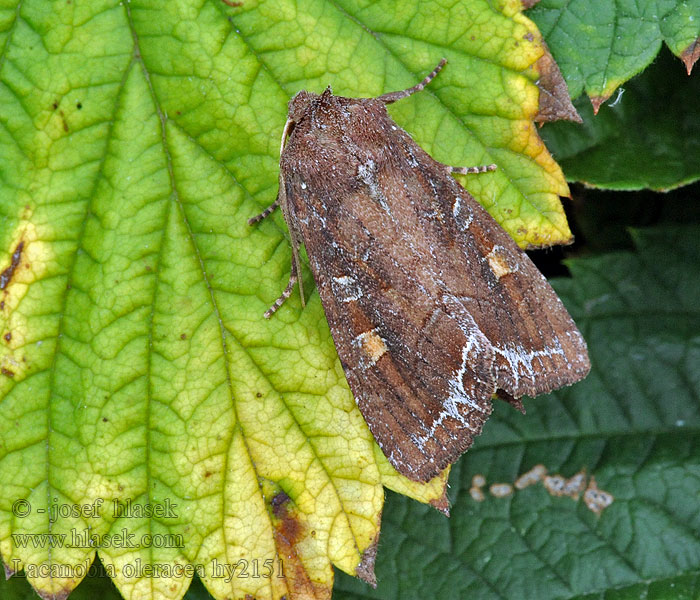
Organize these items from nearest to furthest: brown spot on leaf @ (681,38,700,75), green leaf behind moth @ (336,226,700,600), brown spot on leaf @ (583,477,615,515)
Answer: brown spot on leaf @ (681,38,700,75), green leaf behind moth @ (336,226,700,600), brown spot on leaf @ (583,477,615,515)

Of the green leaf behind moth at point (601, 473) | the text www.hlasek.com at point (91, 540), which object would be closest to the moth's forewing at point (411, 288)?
the green leaf behind moth at point (601, 473)

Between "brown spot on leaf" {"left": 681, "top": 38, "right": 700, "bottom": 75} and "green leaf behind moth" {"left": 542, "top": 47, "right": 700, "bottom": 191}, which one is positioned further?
"green leaf behind moth" {"left": 542, "top": 47, "right": 700, "bottom": 191}

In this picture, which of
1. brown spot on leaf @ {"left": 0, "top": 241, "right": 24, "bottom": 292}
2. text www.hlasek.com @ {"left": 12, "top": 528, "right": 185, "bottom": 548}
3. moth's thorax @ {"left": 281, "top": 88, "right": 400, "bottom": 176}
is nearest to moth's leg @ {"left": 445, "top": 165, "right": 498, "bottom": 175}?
moth's thorax @ {"left": 281, "top": 88, "right": 400, "bottom": 176}

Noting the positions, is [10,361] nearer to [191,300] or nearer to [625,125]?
[191,300]

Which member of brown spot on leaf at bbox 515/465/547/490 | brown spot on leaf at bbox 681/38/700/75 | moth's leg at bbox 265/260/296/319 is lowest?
brown spot on leaf at bbox 515/465/547/490

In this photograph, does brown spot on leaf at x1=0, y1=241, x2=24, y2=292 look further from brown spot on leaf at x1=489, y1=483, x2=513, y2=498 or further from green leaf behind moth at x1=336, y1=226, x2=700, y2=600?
brown spot on leaf at x1=489, y1=483, x2=513, y2=498

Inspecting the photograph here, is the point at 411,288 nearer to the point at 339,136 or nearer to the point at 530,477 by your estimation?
the point at 339,136

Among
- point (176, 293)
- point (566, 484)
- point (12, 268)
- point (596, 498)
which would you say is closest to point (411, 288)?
point (176, 293)
